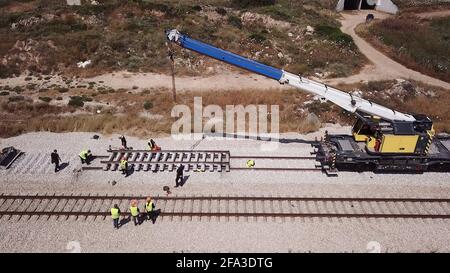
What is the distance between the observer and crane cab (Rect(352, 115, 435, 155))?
19.8 meters

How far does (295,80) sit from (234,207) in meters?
7.52

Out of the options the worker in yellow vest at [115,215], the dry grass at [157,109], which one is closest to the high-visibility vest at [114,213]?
the worker in yellow vest at [115,215]

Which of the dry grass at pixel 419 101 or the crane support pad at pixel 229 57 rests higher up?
the crane support pad at pixel 229 57

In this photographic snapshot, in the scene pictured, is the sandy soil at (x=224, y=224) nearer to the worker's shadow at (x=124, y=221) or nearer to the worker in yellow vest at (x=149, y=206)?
the worker's shadow at (x=124, y=221)

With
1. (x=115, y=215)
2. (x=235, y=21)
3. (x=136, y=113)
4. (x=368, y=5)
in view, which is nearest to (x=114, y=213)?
(x=115, y=215)

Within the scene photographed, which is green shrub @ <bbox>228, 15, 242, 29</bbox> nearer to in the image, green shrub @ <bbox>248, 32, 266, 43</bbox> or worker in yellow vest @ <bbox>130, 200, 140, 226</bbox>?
green shrub @ <bbox>248, 32, 266, 43</bbox>

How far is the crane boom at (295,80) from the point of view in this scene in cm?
1995

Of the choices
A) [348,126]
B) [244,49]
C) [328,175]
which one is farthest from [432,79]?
[328,175]

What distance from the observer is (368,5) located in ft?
195

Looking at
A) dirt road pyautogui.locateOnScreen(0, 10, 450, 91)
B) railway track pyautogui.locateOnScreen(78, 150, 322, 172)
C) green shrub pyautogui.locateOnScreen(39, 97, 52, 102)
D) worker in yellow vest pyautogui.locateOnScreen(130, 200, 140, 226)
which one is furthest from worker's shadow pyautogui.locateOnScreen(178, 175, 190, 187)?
green shrub pyautogui.locateOnScreen(39, 97, 52, 102)

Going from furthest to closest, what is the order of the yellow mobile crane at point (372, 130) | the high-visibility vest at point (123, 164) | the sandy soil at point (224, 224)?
the high-visibility vest at point (123, 164) < the yellow mobile crane at point (372, 130) < the sandy soil at point (224, 224)

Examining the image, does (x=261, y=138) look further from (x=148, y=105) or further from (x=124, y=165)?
(x=148, y=105)

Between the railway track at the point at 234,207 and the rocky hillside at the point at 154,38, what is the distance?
1917cm

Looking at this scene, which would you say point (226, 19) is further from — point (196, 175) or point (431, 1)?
point (431, 1)
